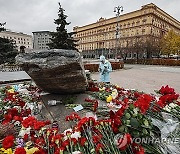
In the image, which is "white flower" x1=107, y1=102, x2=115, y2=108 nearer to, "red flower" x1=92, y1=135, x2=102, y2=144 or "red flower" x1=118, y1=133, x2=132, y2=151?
"red flower" x1=92, y1=135, x2=102, y2=144

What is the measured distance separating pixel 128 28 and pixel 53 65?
61.5 m

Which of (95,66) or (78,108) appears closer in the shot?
(78,108)

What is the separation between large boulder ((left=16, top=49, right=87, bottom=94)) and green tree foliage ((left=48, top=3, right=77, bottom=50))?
16.8 metres

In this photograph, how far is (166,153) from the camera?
190cm

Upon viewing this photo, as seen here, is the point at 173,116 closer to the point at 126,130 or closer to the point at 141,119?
the point at 141,119

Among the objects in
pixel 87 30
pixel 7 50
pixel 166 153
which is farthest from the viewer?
pixel 87 30

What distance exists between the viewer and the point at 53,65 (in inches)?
113

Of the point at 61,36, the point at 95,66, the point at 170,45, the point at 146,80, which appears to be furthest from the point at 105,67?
the point at 170,45

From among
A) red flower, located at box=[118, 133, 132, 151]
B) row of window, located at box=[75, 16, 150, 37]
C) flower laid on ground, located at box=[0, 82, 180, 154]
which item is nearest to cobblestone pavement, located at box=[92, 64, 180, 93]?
flower laid on ground, located at box=[0, 82, 180, 154]

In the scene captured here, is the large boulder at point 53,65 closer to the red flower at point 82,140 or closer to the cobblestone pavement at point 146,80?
the red flower at point 82,140

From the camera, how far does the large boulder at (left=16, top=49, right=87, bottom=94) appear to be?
114 inches

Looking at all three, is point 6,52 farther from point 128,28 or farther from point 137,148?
point 128,28

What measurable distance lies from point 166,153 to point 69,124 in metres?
1.45

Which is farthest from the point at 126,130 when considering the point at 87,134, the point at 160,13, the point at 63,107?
the point at 160,13
